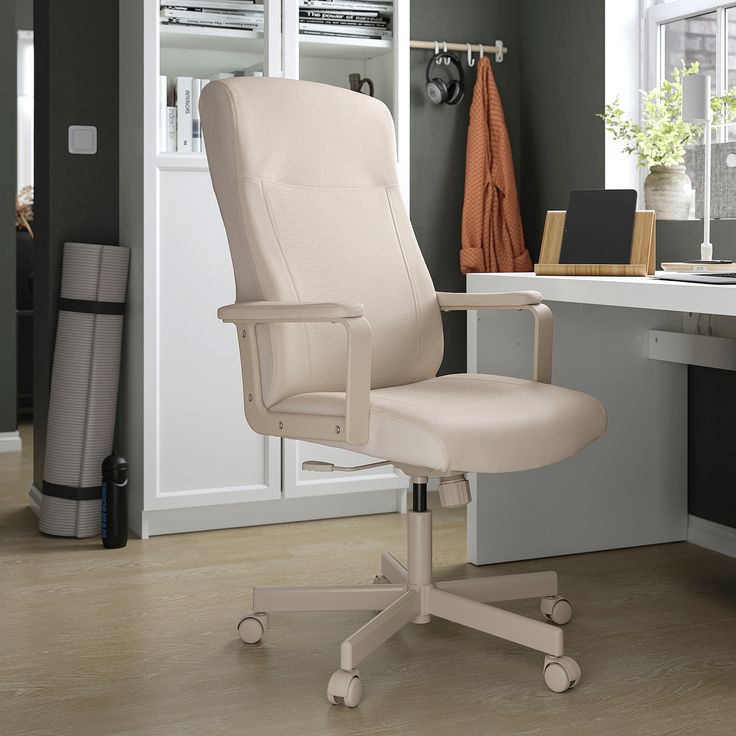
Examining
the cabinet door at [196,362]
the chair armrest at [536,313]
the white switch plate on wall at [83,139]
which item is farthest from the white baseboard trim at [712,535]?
the white switch plate on wall at [83,139]

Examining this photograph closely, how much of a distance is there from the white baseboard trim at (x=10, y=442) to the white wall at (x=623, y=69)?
280cm

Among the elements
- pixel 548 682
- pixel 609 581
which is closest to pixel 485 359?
pixel 609 581

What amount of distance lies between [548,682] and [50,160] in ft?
7.35

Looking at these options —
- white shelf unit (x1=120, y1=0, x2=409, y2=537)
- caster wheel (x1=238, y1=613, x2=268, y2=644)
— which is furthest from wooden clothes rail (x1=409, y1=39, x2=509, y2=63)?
caster wheel (x1=238, y1=613, x2=268, y2=644)

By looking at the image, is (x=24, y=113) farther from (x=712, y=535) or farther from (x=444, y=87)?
(x=712, y=535)

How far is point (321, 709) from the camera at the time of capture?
2.00m

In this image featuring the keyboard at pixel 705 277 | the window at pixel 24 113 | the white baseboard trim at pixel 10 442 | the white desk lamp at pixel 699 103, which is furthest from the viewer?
the window at pixel 24 113

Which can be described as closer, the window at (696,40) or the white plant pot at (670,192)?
the white plant pot at (670,192)

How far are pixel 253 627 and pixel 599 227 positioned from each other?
4.32 feet

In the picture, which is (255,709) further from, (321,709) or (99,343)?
(99,343)

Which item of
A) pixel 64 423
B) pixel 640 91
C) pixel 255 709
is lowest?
pixel 255 709

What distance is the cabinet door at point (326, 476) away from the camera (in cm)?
338

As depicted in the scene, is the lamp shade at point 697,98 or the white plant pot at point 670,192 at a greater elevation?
the lamp shade at point 697,98

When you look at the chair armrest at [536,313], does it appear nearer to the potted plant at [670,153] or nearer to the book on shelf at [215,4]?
the potted plant at [670,153]
